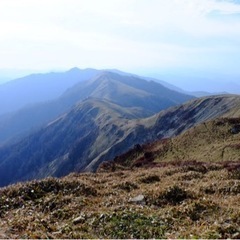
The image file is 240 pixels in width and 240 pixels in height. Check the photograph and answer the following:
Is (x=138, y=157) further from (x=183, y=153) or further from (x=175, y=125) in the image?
(x=175, y=125)

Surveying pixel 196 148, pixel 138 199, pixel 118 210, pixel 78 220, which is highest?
pixel 118 210

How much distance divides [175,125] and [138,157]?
4863 inches

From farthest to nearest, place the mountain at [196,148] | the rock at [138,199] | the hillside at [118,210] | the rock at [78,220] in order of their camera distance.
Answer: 1. the mountain at [196,148]
2. the rock at [138,199]
3. the rock at [78,220]
4. the hillside at [118,210]

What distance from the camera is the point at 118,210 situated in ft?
53.6

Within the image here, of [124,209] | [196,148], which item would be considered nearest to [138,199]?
[124,209]

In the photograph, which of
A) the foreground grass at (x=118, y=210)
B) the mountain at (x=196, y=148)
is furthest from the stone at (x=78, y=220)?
the mountain at (x=196, y=148)

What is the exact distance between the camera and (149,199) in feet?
60.8

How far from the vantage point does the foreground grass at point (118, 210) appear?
45.1ft

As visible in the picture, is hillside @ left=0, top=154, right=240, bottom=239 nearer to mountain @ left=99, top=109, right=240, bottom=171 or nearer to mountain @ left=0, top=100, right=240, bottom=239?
mountain @ left=0, top=100, right=240, bottom=239

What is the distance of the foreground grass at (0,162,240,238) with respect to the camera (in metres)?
13.8

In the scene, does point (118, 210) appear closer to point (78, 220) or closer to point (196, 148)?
point (78, 220)

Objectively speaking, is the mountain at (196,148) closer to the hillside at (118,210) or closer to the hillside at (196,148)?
the hillside at (196,148)

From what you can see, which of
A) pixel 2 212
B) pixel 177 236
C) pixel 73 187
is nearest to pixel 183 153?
pixel 73 187

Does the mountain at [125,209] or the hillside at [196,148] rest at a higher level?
the mountain at [125,209]
